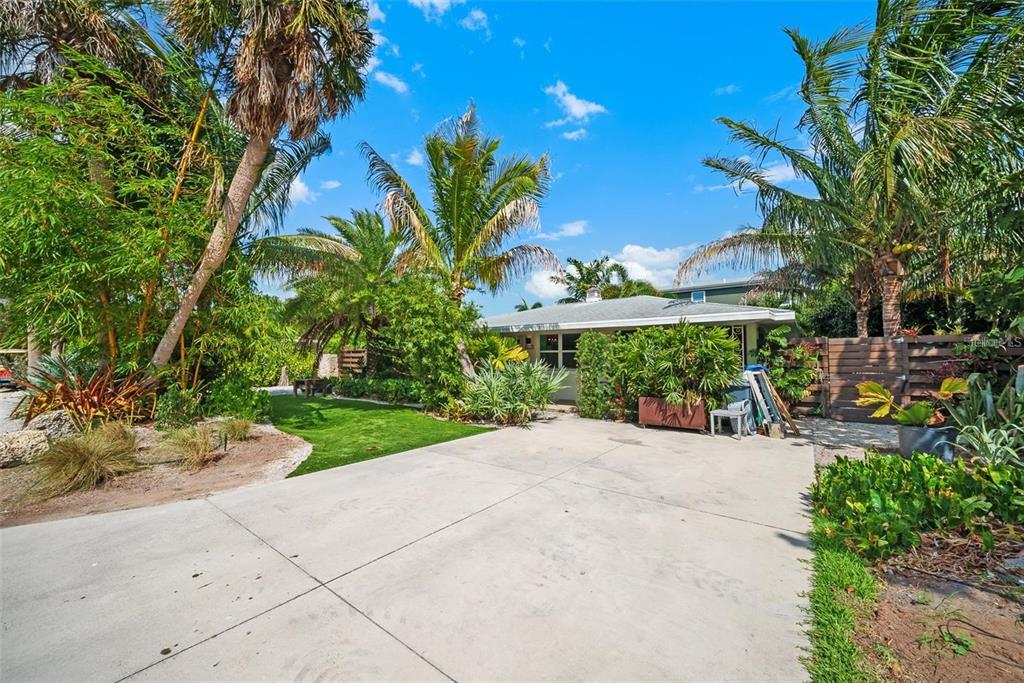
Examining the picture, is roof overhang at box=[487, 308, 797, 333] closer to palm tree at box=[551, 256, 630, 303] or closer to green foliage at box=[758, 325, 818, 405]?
green foliage at box=[758, 325, 818, 405]

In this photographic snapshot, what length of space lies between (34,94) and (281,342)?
536 cm

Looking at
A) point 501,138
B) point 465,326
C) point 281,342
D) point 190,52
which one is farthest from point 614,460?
point 190,52

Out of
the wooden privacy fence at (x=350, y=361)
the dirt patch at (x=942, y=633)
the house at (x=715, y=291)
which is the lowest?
the dirt patch at (x=942, y=633)

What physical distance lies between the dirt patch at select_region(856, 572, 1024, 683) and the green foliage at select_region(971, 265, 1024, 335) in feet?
13.3

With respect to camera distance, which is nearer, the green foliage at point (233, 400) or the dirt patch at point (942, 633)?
the dirt patch at point (942, 633)

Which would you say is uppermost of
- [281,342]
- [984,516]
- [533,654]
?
[281,342]

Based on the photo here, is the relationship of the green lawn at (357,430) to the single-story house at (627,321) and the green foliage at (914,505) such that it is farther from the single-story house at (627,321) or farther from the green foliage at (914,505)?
the green foliage at (914,505)

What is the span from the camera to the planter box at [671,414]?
322 inches

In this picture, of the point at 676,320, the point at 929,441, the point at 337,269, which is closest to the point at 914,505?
the point at 929,441

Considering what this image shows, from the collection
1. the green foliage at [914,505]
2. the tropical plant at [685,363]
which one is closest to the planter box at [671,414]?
the tropical plant at [685,363]

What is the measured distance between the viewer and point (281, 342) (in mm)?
9430

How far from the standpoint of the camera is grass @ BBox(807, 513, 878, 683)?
2.05 metres

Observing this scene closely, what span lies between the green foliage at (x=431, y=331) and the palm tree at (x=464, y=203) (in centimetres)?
70

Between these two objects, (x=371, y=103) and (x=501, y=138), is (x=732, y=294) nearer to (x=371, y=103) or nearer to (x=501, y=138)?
(x=501, y=138)
